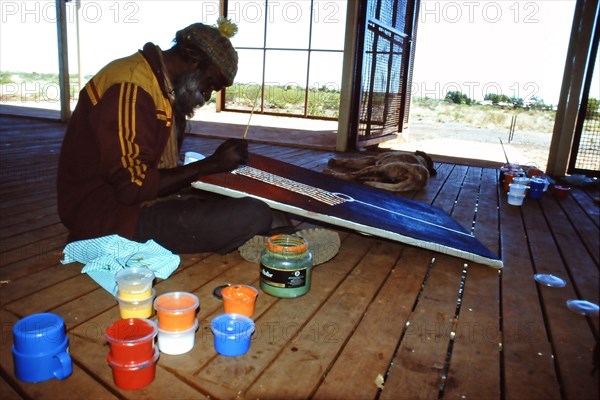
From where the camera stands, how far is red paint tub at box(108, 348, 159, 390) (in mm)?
1180

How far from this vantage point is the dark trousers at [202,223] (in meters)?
1.98

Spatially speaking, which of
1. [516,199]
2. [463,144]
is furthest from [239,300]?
[463,144]

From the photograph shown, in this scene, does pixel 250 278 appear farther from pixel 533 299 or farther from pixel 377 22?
pixel 377 22

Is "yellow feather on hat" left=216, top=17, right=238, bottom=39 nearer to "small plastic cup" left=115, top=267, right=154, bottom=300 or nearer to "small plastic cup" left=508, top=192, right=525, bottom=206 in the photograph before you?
"small plastic cup" left=115, top=267, right=154, bottom=300

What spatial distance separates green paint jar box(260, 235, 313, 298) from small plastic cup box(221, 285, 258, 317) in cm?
18

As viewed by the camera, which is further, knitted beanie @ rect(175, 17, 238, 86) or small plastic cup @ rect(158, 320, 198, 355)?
knitted beanie @ rect(175, 17, 238, 86)

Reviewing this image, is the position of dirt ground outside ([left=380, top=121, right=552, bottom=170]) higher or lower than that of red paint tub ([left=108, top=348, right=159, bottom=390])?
higher

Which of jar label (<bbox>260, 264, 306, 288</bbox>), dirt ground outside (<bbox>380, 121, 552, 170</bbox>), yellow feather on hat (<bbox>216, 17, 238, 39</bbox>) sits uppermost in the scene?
yellow feather on hat (<bbox>216, 17, 238, 39</bbox>)

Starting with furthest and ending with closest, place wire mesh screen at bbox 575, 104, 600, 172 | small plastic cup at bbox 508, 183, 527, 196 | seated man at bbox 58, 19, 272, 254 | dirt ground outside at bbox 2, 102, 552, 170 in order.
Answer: dirt ground outside at bbox 2, 102, 552, 170
wire mesh screen at bbox 575, 104, 600, 172
small plastic cup at bbox 508, 183, 527, 196
seated man at bbox 58, 19, 272, 254

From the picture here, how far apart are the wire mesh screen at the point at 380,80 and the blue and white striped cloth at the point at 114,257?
4787 mm

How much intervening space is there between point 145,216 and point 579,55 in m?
5.05

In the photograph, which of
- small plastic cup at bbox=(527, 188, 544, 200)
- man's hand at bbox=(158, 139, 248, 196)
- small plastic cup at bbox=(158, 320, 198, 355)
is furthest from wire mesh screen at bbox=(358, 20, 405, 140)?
small plastic cup at bbox=(158, 320, 198, 355)

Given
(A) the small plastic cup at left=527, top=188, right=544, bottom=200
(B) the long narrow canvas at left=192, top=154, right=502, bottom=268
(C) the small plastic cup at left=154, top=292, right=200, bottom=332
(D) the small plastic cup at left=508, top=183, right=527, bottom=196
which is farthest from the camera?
(A) the small plastic cup at left=527, top=188, right=544, bottom=200

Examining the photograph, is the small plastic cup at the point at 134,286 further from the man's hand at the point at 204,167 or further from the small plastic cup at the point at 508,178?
the small plastic cup at the point at 508,178
